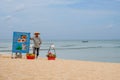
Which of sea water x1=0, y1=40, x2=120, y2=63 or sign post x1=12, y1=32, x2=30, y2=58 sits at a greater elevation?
sign post x1=12, y1=32, x2=30, y2=58

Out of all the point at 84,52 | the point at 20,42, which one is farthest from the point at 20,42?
the point at 84,52

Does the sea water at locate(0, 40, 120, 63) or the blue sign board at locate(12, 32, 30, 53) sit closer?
the blue sign board at locate(12, 32, 30, 53)

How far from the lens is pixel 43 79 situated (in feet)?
25.2

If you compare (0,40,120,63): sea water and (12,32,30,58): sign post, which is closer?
(12,32,30,58): sign post

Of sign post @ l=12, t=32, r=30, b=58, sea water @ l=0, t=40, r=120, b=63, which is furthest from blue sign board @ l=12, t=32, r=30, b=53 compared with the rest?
sea water @ l=0, t=40, r=120, b=63

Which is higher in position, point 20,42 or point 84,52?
point 20,42

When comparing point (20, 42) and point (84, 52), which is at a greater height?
point (20, 42)

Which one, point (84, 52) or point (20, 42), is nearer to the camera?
point (20, 42)

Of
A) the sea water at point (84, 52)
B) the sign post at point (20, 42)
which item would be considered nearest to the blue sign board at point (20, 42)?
the sign post at point (20, 42)

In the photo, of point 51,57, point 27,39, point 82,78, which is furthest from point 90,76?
point 27,39

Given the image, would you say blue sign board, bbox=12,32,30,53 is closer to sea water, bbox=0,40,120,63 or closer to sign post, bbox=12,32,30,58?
sign post, bbox=12,32,30,58

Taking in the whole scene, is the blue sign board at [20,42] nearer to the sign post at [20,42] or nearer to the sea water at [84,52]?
the sign post at [20,42]

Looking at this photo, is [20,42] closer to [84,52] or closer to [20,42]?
[20,42]

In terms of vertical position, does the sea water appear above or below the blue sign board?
below
